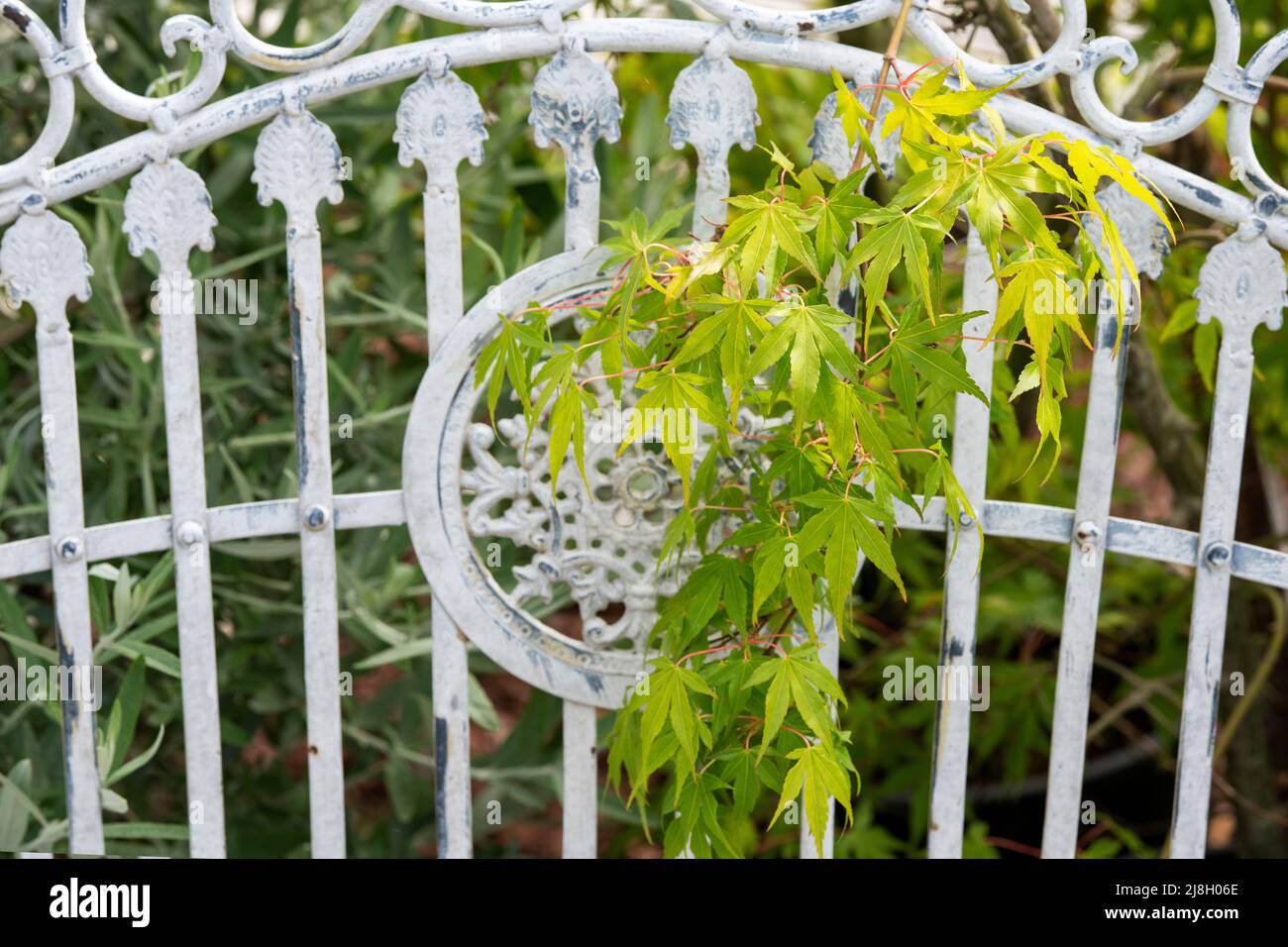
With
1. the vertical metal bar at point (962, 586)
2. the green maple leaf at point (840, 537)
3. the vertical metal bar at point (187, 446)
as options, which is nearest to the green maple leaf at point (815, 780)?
the green maple leaf at point (840, 537)

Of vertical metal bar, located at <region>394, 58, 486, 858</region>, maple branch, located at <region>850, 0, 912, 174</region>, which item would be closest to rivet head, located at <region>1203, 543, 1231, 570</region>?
maple branch, located at <region>850, 0, 912, 174</region>

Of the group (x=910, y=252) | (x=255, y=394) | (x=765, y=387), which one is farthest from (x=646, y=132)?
(x=910, y=252)

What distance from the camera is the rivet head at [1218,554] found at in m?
1.46

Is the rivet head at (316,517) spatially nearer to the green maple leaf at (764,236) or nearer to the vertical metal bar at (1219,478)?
the green maple leaf at (764,236)

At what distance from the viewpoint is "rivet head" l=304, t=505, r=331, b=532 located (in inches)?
57.5

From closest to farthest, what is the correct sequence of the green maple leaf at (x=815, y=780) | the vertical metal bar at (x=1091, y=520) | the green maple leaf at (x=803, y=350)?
the green maple leaf at (x=803, y=350)
the green maple leaf at (x=815, y=780)
the vertical metal bar at (x=1091, y=520)

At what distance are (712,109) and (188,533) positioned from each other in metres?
0.71

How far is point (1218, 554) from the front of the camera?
1.46 metres

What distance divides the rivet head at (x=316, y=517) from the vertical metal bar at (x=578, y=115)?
0.40m

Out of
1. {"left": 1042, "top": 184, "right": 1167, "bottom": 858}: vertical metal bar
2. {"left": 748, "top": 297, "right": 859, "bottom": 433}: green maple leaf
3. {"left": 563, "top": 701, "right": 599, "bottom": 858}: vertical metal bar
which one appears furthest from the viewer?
{"left": 563, "top": 701, "right": 599, "bottom": 858}: vertical metal bar

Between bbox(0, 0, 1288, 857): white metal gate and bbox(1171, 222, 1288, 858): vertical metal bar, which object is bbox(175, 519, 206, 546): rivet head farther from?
bbox(1171, 222, 1288, 858): vertical metal bar

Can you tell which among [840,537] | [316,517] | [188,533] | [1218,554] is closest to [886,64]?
[840,537]

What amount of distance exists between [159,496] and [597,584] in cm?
83

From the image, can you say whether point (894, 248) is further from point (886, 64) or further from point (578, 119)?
point (578, 119)
